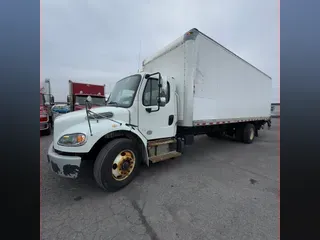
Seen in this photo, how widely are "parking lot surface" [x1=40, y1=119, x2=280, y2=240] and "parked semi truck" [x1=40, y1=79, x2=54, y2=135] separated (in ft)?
12.4

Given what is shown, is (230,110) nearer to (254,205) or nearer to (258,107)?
(258,107)

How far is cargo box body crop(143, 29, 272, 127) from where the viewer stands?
3.26 m

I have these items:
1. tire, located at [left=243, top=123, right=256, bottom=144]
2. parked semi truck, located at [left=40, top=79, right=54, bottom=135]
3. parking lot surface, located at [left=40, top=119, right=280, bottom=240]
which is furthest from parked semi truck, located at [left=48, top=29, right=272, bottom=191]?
parked semi truck, located at [left=40, top=79, right=54, bottom=135]

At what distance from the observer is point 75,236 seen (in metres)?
1.53

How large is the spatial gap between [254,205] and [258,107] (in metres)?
5.36

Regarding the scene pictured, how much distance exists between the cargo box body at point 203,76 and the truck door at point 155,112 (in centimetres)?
29

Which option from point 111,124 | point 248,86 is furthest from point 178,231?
point 248,86

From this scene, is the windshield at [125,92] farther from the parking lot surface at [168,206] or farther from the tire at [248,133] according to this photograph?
the tire at [248,133]

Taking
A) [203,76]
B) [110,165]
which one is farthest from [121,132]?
[203,76]

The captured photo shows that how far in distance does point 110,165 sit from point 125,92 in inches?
62.4

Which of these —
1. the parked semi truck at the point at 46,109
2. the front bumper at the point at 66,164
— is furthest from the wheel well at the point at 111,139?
the parked semi truck at the point at 46,109

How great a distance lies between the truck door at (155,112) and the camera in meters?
2.91

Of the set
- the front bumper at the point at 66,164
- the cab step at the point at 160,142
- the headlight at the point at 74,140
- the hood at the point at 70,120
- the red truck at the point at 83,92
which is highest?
the red truck at the point at 83,92

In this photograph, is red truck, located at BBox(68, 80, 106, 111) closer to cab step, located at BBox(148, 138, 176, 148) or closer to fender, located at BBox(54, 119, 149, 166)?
cab step, located at BBox(148, 138, 176, 148)
